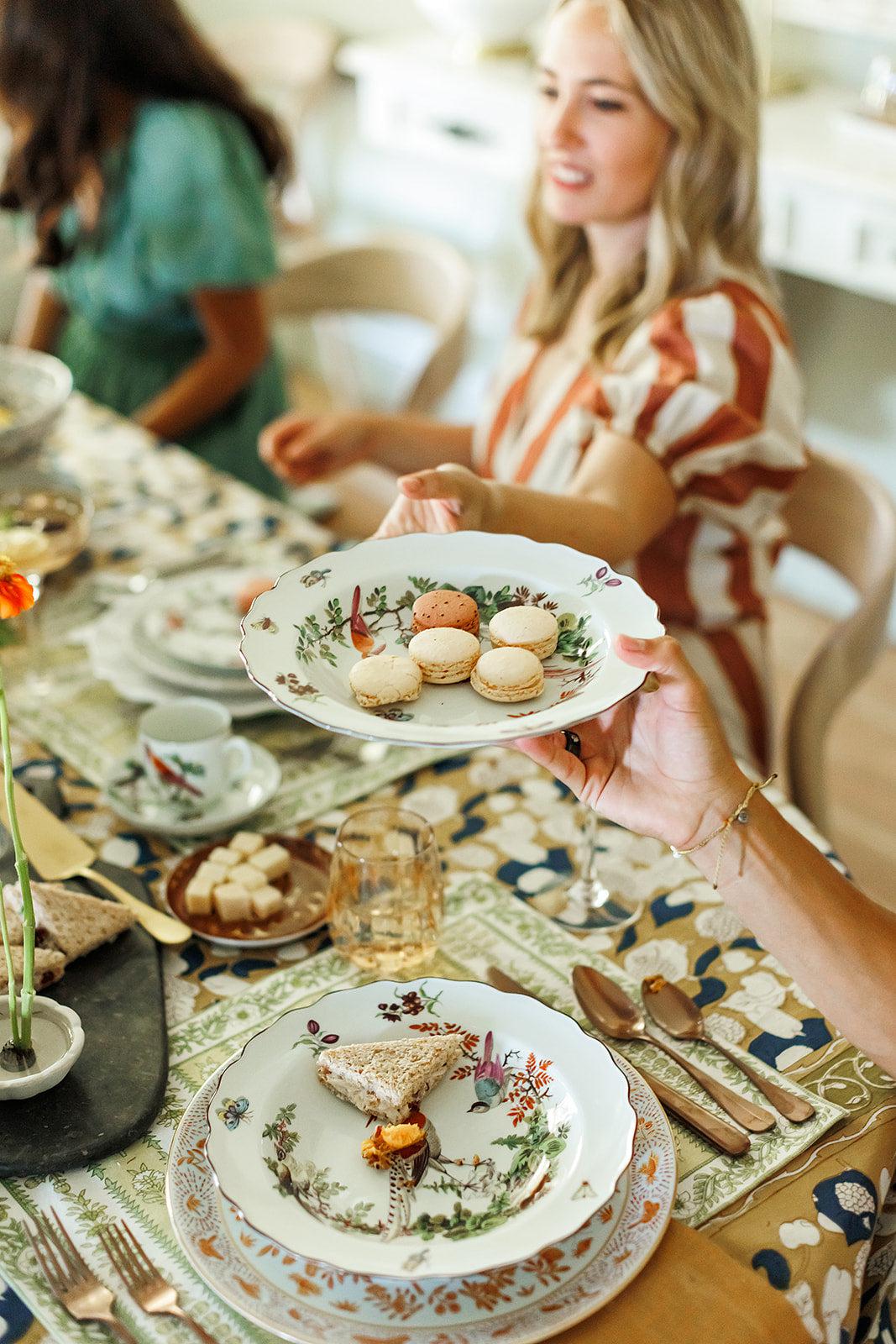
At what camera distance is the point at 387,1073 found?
817mm

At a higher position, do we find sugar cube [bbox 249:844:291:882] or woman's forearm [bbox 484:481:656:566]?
woman's forearm [bbox 484:481:656:566]

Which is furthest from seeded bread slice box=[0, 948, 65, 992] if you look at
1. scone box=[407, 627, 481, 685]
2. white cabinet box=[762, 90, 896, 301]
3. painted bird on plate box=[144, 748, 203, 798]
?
white cabinet box=[762, 90, 896, 301]

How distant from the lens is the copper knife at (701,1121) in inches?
33.1

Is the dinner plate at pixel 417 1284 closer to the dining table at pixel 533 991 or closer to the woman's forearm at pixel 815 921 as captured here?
the dining table at pixel 533 991

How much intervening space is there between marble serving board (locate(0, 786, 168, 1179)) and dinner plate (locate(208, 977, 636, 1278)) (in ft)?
0.30

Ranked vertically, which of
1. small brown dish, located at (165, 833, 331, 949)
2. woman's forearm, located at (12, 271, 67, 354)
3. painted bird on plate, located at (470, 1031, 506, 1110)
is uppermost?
painted bird on plate, located at (470, 1031, 506, 1110)

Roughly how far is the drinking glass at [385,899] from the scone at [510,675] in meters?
0.17

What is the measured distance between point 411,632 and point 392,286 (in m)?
1.70

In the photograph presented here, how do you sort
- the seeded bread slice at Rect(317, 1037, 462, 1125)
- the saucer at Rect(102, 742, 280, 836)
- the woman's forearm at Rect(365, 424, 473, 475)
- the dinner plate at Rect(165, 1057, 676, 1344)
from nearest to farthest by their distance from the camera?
1. the dinner plate at Rect(165, 1057, 676, 1344)
2. the seeded bread slice at Rect(317, 1037, 462, 1125)
3. the saucer at Rect(102, 742, 280, 836)
4. the woman's forearm at Rect(365, 424, 473, 475)

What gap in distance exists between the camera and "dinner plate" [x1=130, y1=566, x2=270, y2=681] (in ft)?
4.43

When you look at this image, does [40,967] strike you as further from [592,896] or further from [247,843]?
[592,896]

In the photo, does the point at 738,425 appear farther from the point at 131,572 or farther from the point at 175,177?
the point at 175,177

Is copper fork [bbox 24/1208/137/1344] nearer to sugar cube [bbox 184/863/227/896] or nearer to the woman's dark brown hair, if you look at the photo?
sugar cube [bbox 184/863/227/896]

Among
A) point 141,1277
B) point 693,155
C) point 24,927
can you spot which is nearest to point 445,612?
point 24,927
